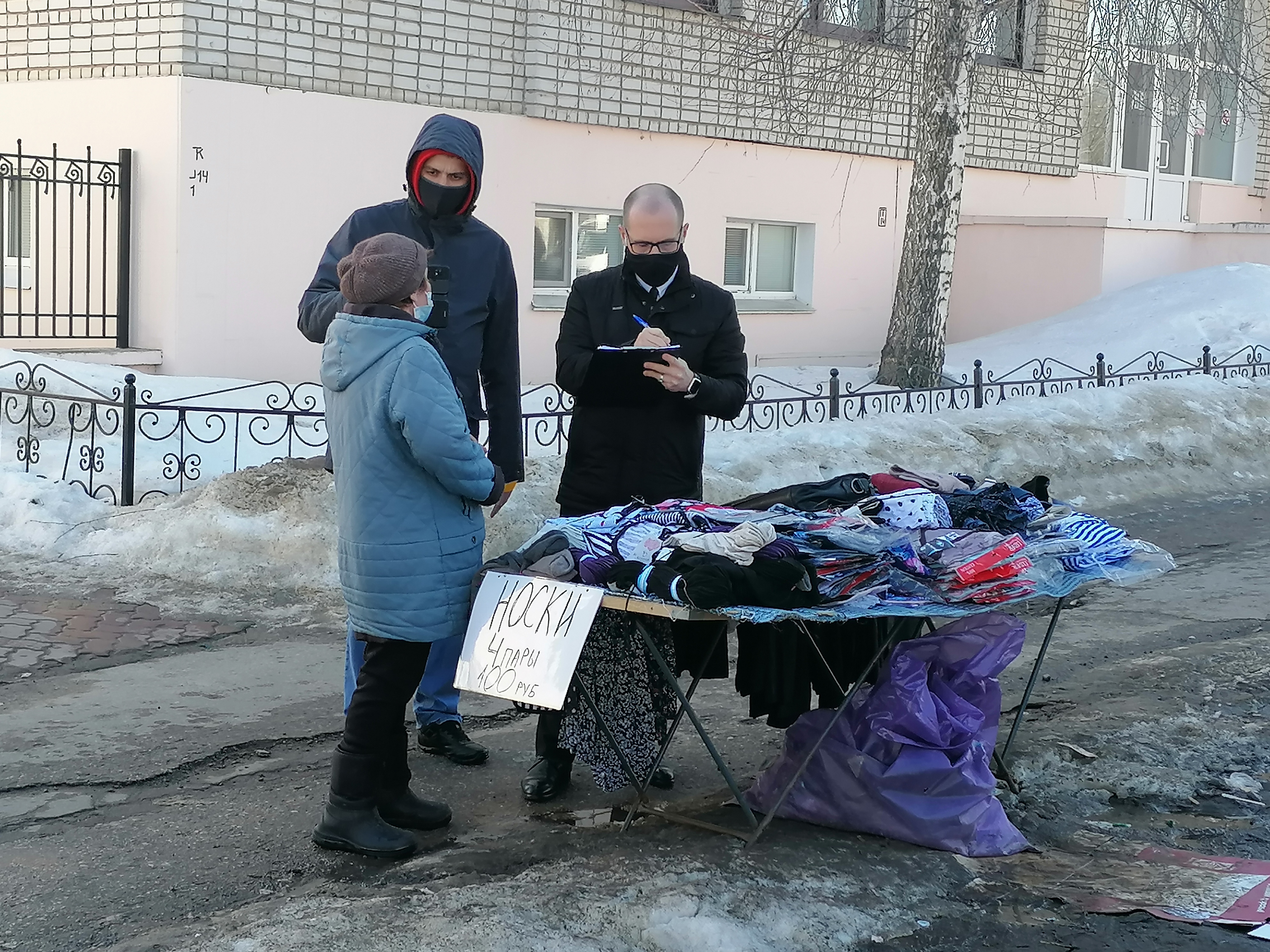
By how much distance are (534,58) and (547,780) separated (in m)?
9.13

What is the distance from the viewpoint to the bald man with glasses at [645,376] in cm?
434

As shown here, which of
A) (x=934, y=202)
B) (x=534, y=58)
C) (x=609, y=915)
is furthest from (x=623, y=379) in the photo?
(x=534, y=58)

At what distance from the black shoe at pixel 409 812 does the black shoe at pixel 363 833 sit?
12cm

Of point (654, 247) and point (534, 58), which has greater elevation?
point (534, 58)

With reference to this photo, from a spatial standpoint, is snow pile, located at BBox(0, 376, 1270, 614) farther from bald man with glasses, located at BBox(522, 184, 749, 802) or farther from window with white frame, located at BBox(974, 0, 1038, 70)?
window with white frame, located at BBox(974, 0, 1038, 70)

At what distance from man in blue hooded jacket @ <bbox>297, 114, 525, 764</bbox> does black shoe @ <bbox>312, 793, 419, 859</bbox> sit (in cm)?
45

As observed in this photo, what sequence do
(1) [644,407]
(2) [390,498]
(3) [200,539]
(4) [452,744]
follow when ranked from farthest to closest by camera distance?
(3) [200,539] → (4) [452,744] → (1) [644,407] → (2) [390,498]

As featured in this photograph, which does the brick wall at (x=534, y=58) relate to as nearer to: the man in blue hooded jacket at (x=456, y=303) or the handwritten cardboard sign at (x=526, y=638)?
the man in blue hooded jacket at (x=456, y=303)

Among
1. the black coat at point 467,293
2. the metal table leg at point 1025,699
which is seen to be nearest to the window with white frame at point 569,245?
the black coat at point 467,293

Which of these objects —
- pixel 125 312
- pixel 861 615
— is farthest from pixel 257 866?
pixel 125 312

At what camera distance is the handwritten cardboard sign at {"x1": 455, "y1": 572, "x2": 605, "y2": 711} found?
11.7 feet

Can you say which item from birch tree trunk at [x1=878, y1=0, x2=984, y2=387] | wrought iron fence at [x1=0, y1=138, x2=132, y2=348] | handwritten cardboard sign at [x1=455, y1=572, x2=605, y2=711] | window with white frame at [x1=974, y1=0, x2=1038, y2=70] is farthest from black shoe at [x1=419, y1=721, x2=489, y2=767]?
window with white frame at [x1=974, y1=0, x2=1038, y2=70]

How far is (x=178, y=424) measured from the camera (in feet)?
Answer: 27.0

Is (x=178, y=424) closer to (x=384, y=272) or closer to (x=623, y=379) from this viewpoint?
(x=623, y=379)
